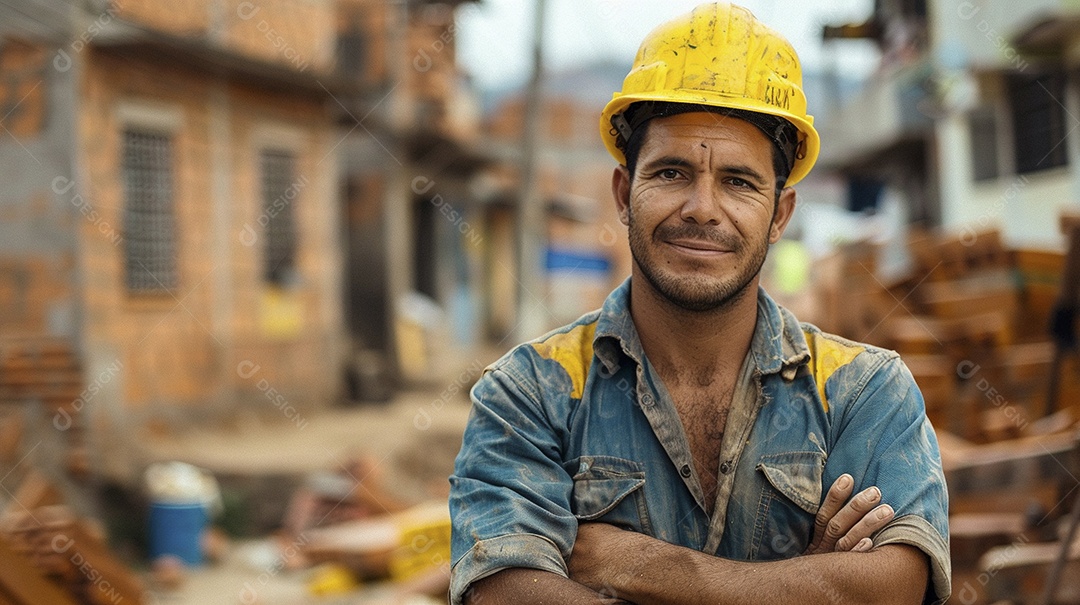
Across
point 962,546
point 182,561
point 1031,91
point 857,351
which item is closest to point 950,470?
point 962,546

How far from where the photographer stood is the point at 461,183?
21.5m

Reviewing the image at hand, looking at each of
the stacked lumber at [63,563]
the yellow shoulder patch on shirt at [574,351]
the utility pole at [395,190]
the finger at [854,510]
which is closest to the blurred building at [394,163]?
the utility pole at [395,190]

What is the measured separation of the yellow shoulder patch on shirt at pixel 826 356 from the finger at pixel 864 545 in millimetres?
351

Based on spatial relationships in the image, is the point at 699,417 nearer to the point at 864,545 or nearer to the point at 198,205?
the point at 864,545

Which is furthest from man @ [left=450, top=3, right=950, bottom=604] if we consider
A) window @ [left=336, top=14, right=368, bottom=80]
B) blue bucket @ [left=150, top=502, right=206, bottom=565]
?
window @ [left=336, top=14, right=368, bottom=80]

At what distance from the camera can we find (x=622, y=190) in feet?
8.33

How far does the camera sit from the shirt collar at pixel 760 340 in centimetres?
238

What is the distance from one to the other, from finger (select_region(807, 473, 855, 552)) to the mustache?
0.61 metres

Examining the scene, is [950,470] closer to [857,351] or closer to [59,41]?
[857,351]

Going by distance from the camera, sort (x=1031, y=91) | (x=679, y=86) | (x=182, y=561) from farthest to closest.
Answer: (x=1031, y=91) < (x=182, y=561) < (x=679, y=86)

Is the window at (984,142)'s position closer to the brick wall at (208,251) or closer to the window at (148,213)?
the brick wall at (208,251)

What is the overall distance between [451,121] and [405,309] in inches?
223

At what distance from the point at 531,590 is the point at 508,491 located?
23cm

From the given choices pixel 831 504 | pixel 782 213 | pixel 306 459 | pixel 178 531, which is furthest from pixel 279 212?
pixel 831 504
